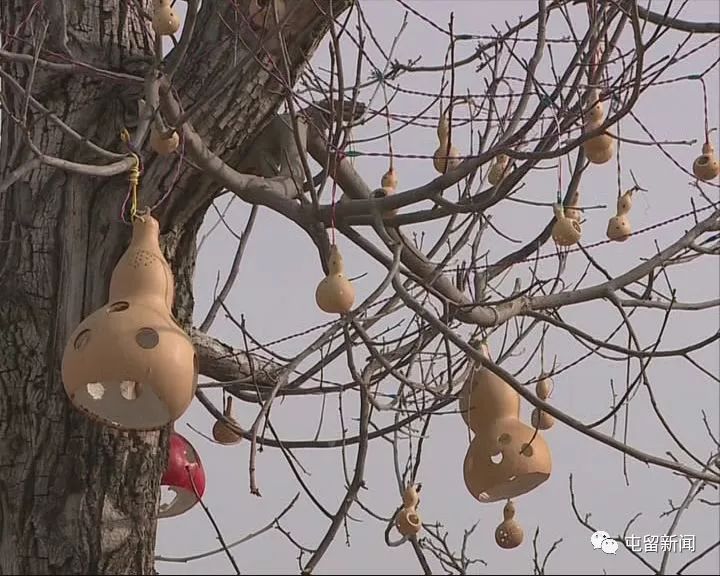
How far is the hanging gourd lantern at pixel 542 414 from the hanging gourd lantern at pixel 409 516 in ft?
A: 0.71

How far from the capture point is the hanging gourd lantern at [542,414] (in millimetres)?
1682

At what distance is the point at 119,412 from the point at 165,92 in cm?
41

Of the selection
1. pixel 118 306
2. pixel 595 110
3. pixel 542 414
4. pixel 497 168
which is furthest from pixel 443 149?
pixel 118 306

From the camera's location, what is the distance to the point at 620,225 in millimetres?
1690

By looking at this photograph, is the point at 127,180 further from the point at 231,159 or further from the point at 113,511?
the point at 113,511

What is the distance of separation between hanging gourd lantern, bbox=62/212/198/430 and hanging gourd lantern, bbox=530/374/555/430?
1.70ft

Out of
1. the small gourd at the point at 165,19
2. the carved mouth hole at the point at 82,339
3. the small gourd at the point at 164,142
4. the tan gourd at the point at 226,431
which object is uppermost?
the small gourd at the point at 165,19

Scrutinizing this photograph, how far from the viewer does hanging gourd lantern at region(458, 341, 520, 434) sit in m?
1.63

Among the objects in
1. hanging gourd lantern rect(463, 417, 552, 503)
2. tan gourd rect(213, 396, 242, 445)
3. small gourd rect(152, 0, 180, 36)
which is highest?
small gourd rect(152, 0, 180, 36)

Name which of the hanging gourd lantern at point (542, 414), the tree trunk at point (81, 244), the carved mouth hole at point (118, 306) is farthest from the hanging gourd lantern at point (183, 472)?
the hanging gourd lantern at point (542, 414)

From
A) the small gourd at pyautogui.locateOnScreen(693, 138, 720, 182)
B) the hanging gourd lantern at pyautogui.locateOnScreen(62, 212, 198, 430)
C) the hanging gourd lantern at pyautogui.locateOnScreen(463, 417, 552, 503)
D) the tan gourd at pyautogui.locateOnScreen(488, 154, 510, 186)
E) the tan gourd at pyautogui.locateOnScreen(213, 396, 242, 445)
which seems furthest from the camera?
the tan gourd at pyautogui.locateOnScreen(213, 396, 242, 445)

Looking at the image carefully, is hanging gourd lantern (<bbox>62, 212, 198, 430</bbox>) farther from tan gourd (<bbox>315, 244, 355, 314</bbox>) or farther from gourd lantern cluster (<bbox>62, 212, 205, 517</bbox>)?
tan gourd (<bbox>315, 244, 355, 314</bbox>)

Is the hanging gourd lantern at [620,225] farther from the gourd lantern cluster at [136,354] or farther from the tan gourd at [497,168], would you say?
the gourd lantern cluster at [136,354]

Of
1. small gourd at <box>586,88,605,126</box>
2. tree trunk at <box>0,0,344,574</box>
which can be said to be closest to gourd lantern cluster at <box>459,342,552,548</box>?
small gourd at <box>586,88,605,126</box>
